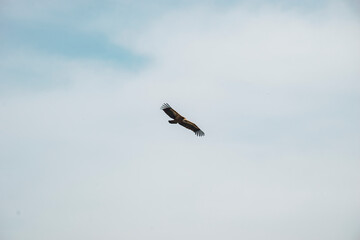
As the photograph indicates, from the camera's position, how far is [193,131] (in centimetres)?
11781

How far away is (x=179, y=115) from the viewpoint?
114 meters

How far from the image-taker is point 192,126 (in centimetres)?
11694

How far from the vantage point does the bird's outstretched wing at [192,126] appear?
380ft

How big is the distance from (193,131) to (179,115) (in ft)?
18.3

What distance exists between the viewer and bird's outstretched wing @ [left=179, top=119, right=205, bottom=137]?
11569 cm
